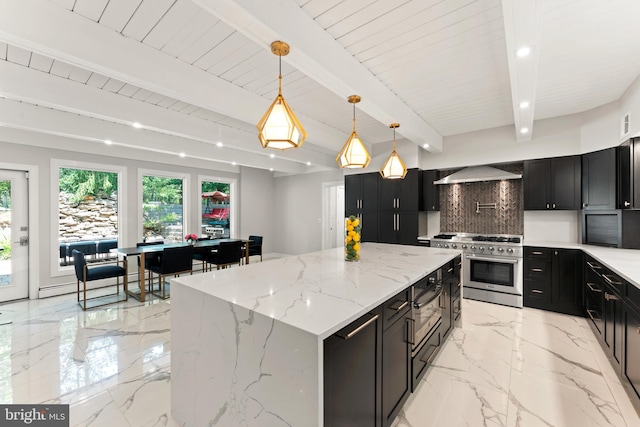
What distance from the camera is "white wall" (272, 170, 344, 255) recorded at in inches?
289

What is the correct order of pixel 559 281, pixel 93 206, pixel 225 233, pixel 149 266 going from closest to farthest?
pixel 559 281 < pixel 149 266 < pixel 93 206 < pixel 225 233

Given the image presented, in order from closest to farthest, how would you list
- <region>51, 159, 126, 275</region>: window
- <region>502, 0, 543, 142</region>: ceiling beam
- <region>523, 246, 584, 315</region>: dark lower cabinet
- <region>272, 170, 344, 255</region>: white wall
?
<region>502, 0, 543, 142</region>: ceiling beam, <region>523, 246, 584, 315</region>: dark lower cabinet, <region>51, 159, 126, 275</region>: window, <region>272, 170, 344, 255</region>: white wall

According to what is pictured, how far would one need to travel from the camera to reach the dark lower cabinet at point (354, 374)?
46.7 inches

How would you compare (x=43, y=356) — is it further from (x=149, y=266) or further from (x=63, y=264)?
(x=63, y=264)

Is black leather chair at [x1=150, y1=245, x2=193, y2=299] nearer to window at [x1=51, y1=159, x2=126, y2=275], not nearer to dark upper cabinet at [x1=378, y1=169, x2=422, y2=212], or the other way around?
window at [x1=51, y1=159, x2=126, y2=275]

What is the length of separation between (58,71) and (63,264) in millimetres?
3644

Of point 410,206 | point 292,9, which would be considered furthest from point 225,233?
point 292,9

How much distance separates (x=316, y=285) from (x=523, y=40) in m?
2.02

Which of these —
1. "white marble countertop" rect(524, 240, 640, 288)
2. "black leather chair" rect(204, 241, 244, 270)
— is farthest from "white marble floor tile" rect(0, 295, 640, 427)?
"black leather chair" rect(204, 241, 244, 270)

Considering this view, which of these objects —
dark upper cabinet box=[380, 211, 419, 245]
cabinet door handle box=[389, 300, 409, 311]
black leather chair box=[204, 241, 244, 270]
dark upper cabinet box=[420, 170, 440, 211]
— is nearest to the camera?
cabinet door handle box=[389, 300, 409, 311]

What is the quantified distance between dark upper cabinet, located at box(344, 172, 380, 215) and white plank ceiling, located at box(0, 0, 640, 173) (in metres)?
1.82

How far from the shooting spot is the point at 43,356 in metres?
2.65

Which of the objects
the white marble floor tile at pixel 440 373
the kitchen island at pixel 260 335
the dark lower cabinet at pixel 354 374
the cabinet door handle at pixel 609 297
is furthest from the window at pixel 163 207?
the cabinet door handle at pixel 609 297

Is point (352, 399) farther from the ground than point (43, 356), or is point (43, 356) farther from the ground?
point (352, 399)
